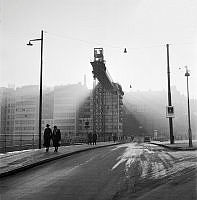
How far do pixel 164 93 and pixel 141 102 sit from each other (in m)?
11.0

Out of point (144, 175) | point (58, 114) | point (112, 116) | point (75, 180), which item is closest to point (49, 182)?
point (75, 180)

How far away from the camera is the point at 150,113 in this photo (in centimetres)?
13662

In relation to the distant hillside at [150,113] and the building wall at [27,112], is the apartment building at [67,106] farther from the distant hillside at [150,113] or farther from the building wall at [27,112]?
the distant hillside at [150,113]

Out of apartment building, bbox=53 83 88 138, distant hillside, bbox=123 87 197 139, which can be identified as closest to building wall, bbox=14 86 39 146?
apartment building, bbox=53 83 88 138

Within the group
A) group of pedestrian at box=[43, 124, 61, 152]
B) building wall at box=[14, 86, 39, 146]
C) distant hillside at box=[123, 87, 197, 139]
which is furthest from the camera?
building wall at box=[14, 86, 39, 146]

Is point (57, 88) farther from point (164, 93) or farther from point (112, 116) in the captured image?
point (164, 93)

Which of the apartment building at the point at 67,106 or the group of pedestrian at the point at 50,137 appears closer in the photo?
the group of pedestrian at the point at 50,137

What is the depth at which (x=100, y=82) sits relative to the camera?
70.2 metres

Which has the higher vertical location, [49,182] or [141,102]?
[141,102]

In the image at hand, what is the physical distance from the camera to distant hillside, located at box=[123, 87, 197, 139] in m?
124

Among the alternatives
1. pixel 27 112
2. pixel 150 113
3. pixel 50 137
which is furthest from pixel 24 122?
pixel 50 137

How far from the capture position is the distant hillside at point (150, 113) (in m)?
124

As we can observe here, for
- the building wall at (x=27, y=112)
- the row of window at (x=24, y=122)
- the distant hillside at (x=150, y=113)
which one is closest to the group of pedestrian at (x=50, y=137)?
the distant hillside at (x=150, y=113)

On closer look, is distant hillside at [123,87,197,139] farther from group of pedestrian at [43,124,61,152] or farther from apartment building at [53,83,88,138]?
group of pedestrian at [43,124,61,152]
